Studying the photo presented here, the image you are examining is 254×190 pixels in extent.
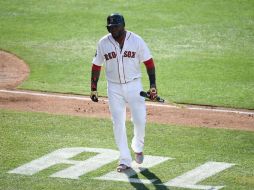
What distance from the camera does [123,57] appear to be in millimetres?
10703

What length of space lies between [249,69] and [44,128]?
601 cm

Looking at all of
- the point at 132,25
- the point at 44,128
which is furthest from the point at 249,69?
the point at 44,128

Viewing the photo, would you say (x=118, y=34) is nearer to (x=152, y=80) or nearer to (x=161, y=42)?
(x=152, y=80)

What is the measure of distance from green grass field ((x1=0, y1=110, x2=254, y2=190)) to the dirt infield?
41 cm

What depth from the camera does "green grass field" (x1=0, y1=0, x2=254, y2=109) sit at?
51.9ft

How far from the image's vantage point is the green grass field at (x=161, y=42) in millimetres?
15812

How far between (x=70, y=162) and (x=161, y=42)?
28.2ft

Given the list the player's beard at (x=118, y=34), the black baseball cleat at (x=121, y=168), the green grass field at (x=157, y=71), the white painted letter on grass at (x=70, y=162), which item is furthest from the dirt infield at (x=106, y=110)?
the player's beard at (x=118, y=34)

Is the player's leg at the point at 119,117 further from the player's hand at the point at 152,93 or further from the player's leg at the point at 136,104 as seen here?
the player's hand at the point at 152,93

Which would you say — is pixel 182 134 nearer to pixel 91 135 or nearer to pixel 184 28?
pixel 91 135

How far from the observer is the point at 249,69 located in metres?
16.9

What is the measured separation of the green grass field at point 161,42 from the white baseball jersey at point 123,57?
4.10 m

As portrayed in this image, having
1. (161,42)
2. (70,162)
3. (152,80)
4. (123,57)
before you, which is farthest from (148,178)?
(161,42)

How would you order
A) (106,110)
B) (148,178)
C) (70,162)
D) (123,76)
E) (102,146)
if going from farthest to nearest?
(106,110)
(102,146)
(70,162)
(123,76)
(148,178)
